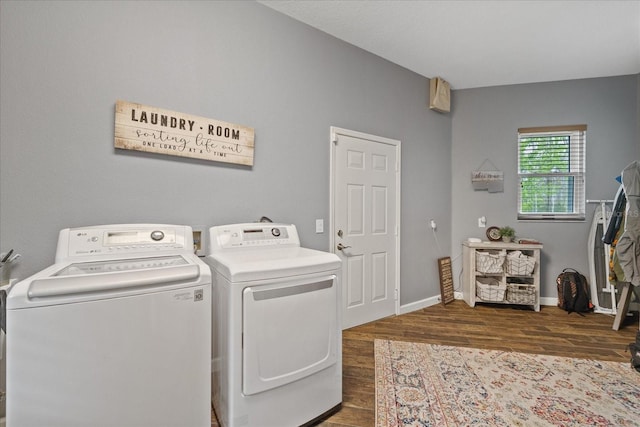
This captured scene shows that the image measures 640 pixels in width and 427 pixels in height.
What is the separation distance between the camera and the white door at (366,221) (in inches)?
115

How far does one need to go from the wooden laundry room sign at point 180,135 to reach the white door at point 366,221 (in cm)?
96

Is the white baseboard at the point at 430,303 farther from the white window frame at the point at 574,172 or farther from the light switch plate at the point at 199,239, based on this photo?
the light switch plate at the point at 199,239

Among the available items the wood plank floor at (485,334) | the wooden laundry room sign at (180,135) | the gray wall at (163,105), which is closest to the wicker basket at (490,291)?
the wood plank floor at (485,334)

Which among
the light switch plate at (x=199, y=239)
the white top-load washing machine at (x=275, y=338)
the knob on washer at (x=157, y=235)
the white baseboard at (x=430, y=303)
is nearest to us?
the white top-load washing machine at (x=275, y=338)

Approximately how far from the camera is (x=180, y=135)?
1.97 m

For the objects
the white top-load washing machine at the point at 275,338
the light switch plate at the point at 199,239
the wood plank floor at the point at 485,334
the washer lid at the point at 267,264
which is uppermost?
the light switch plate at the point at 199,239

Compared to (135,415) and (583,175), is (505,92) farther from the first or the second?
(135,415)

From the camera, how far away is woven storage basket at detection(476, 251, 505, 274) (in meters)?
3.56

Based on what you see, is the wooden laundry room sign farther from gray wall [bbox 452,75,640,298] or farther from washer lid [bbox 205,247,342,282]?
gray wall [bbox 452,75,640,298]

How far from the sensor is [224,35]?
7.14 ft

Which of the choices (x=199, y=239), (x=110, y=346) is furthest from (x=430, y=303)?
(x=110, y=346)

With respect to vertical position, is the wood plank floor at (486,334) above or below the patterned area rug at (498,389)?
below

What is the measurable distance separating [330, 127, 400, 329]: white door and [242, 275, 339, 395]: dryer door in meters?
1.24

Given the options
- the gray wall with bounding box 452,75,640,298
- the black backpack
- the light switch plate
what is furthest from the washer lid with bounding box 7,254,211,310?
the black backpack
